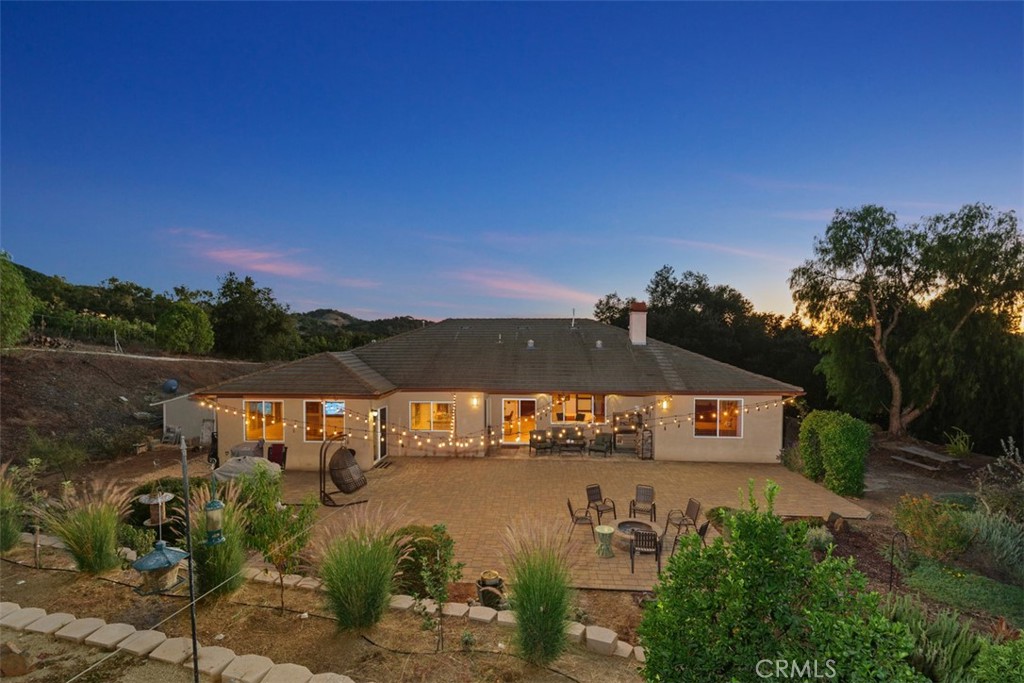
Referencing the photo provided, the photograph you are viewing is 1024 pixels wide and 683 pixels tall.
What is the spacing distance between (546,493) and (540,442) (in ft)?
14.5

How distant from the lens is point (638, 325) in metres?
18.8

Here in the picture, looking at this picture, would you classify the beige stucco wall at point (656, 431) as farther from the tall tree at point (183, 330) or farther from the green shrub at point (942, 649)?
the tall tree at point (183, 330)

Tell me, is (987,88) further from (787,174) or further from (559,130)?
(559,130)

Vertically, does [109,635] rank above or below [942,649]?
below

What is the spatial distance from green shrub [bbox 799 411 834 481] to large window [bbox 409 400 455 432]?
11.8 m

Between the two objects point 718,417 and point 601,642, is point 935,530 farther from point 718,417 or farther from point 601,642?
point 718,417

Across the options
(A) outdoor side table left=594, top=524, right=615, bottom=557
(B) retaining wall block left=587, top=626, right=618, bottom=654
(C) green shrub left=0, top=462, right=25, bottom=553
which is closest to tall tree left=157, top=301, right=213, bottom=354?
(C) green shrub left=0, top=462, right=25, bottom=553

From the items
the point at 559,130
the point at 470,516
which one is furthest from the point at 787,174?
the point at 470,516

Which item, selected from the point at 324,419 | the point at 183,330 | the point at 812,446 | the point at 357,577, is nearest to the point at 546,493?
the point at 357,577

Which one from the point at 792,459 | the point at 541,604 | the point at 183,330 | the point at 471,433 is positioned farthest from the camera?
the point at 183,330

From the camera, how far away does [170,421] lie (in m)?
16.7

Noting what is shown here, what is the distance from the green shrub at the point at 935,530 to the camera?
7.85 metres

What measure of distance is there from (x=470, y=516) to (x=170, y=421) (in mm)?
13936

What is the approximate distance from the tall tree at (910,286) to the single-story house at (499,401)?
714cm
